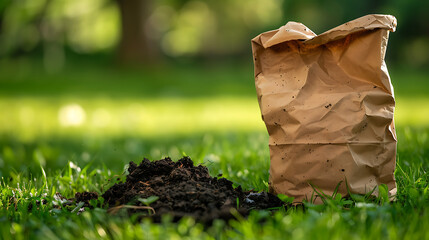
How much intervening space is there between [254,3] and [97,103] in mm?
25410

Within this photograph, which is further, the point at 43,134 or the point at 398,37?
the point at 398,37

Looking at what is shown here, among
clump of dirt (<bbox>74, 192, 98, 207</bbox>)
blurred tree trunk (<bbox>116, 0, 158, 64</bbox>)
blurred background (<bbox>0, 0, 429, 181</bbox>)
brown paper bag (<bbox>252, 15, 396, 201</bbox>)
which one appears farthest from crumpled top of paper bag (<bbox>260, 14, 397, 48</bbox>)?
blurred tree trunk (<bbox>116, 0, 158, 64</bbox>)

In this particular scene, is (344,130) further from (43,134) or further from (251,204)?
(43,134)

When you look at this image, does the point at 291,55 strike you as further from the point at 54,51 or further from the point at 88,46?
the point at 88,46

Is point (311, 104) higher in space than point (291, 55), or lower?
lower

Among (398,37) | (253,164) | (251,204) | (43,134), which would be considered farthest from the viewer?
Result: (398,37)

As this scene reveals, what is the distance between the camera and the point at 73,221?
218cm

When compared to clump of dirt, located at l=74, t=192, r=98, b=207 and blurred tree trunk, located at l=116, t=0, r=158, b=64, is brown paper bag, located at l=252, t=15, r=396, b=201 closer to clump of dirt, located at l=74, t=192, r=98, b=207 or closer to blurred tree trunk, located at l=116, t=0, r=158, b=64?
clump of dirt, located at l=74, t=192, r=98, b=207

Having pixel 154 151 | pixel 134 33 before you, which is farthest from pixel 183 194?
pixel 134 33

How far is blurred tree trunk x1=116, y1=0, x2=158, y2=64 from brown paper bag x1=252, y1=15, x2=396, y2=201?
12.0 meters

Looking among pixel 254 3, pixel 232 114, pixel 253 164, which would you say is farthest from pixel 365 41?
pixel 254 3

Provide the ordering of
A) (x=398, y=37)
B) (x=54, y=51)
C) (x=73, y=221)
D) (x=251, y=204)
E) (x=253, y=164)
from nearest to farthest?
(x=73, y=221) → (x=251, y=204) → (x=253, y=164) → (x=54, y=51) → (x=398, y=37)

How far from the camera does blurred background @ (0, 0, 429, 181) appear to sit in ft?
14.6

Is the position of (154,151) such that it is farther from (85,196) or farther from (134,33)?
(134,33)
